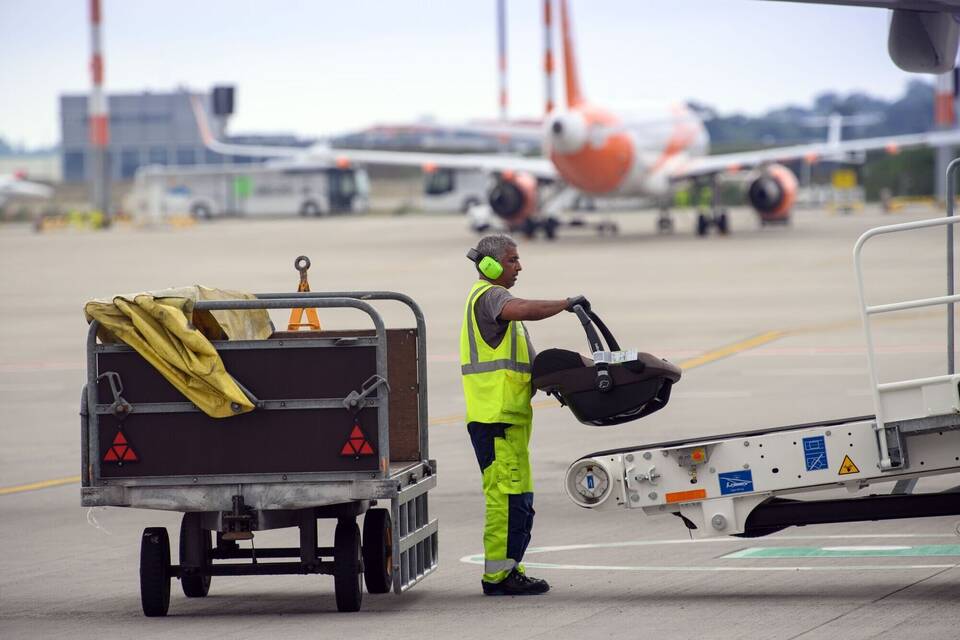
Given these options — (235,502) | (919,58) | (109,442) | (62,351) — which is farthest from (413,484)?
(62,351)

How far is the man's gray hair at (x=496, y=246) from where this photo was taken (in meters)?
9.04

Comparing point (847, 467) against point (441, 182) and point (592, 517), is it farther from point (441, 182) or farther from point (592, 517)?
point (441, 182)

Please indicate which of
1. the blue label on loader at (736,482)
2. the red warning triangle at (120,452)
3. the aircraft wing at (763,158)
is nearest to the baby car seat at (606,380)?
the blue label on loader at (736,482)

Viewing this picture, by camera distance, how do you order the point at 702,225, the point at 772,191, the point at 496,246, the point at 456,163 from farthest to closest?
1. the point at 456,163
2. the point at 772,191
3. the point at 702,225
4. the point at 496,246

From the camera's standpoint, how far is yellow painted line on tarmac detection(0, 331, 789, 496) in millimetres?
13413

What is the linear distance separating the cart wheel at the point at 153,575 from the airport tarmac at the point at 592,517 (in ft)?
0.57

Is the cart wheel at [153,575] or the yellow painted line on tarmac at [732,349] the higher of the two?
the yellow painted line on tarmac at [732,349]

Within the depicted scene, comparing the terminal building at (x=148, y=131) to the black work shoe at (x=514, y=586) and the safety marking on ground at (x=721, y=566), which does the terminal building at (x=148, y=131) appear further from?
the black work shoe at (x=514, y=586)

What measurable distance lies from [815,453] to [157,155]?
7179 inches

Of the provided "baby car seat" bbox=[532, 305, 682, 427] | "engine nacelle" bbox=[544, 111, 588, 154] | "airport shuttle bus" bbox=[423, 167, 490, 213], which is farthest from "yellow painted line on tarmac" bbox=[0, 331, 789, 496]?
"airport shuttle bus" bbox=[423, 167, 490, 213]

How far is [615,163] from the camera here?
51.5 m

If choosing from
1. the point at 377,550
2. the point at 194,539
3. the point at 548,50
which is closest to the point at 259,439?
the point at 194,539

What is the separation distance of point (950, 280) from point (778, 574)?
1.98 metres

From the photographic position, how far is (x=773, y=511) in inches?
340
